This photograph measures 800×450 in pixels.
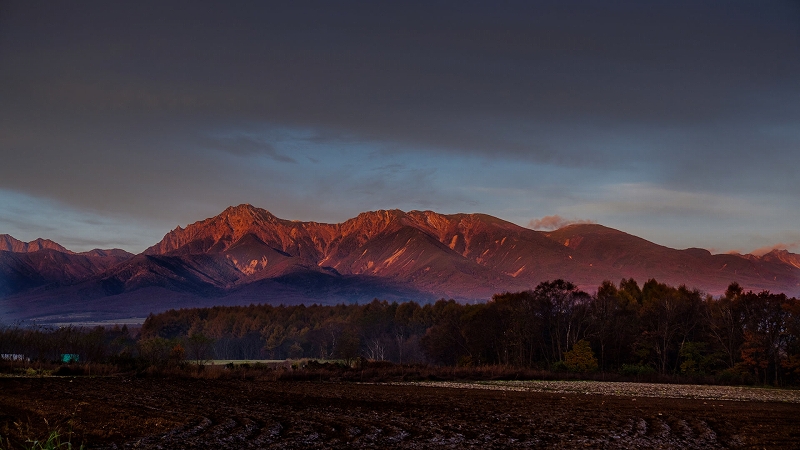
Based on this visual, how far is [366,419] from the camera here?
29.6m

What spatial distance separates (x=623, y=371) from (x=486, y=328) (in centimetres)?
2264

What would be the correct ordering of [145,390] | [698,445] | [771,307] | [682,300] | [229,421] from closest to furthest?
[698,445]
[229,421]
[145,390]
[771,307]
[682,300]

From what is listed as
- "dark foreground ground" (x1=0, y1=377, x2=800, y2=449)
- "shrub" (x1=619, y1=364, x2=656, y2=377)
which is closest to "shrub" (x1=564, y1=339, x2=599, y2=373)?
"shrub" (x1=619, y1=364, x2=656, y2=377)

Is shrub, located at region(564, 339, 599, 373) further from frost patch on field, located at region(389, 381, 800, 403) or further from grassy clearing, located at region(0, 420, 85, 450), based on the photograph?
grassy clearing, located at region(0, 420, 85, 450)

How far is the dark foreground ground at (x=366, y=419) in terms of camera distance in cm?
2330

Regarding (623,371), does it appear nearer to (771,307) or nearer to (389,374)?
(771,307)

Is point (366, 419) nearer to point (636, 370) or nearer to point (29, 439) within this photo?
point (29, 439)

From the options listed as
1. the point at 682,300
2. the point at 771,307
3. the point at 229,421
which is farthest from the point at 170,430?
the point at 682,300

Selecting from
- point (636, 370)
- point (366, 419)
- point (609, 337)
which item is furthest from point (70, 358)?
point (609, 337)

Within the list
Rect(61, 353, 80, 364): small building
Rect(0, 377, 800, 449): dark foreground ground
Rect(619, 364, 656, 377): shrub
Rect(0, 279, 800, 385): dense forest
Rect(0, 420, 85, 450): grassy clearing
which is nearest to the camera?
Rect(0, 420, 85, 450): grassy clearing

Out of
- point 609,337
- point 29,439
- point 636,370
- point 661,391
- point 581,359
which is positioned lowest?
point 636,370

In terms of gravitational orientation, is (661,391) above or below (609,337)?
below

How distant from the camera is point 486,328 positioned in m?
98.6

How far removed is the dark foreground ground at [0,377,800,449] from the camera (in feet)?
76.4
